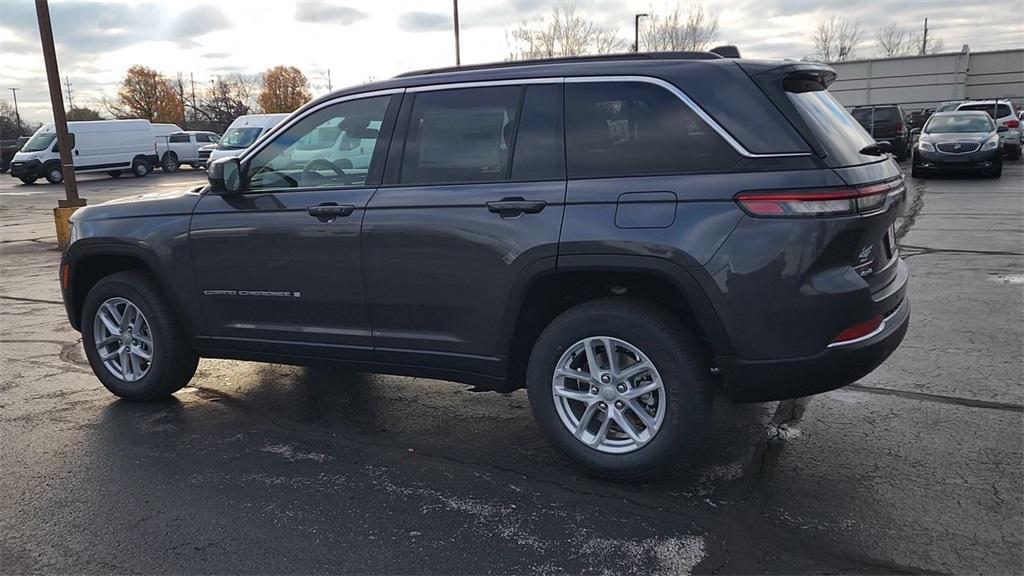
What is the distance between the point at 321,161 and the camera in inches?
172

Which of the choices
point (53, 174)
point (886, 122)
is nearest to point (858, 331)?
point (886, 122)

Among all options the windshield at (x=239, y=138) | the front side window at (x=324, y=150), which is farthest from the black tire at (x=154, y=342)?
the windshield at (x=239, y=138)

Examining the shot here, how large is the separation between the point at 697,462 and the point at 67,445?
3.45 metres

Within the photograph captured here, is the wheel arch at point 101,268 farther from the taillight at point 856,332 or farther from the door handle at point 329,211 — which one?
the taillight at point 856,332

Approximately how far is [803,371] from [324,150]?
278cm

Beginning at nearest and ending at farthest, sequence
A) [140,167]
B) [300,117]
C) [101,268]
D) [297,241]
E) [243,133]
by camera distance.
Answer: [297,241]
[300,117]
[101,268]
[243,133]
[140,167]

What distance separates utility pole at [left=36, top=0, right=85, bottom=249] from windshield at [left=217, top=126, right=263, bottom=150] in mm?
13171

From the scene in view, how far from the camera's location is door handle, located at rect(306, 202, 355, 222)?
407 cm

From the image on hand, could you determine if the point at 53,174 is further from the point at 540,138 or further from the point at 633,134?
the point at 633,134

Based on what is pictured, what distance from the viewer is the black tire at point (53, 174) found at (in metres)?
29.6

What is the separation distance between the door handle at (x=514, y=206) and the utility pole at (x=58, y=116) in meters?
10.00

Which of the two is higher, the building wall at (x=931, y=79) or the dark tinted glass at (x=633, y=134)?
the building wall at (x=931, y=79)

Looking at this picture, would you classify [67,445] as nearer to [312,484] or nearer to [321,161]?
[312,484]

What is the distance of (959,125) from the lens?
18.3m
